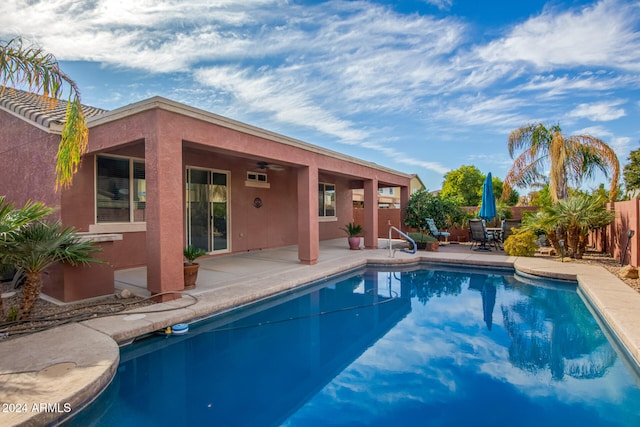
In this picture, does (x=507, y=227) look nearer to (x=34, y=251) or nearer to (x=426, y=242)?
(x=426, y=242)

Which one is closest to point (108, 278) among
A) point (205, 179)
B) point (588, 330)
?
point (205, 179)

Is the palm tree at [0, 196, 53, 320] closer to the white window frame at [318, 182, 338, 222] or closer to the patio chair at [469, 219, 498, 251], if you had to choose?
the white window frame at [318, 182, 338, 222]

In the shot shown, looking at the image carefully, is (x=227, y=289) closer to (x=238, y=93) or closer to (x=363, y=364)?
(x=363, y=364)

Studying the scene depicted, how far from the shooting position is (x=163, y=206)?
575 centimetres

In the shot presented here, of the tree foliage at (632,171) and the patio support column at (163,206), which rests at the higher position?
the tree foliage at (632,171)

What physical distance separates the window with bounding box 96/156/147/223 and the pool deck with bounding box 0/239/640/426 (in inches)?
55.1

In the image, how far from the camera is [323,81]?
44.7 feet

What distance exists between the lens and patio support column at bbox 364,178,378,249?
13.3 metres

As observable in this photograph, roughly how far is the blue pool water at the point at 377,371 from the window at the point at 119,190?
452 centimetres

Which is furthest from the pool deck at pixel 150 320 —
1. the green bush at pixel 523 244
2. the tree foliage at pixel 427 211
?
the tree foliage at pixel 427 211

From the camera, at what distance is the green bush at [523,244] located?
11523 millimetres

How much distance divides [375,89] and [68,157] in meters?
11.1

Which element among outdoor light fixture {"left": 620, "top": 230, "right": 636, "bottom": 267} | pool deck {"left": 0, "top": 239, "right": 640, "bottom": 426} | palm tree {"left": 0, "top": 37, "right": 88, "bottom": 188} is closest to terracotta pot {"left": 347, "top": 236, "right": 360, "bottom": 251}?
pool deck {"left": 0, "top": 239, "right": 640, "bottom": 426}

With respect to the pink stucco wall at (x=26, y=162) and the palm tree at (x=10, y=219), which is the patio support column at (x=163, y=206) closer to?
the palm tree at (x=10, y=219)
